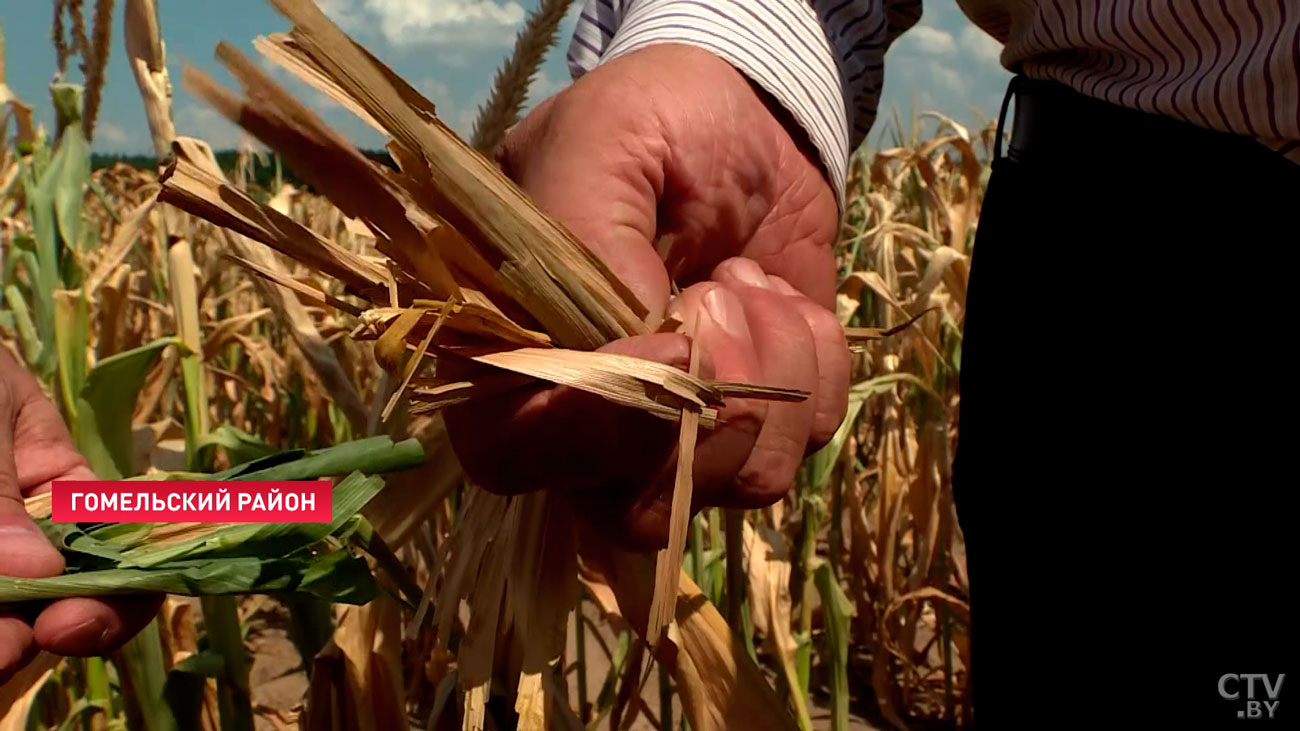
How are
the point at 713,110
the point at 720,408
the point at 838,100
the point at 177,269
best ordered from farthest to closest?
the point at 177,269
the point at 838,100
the point at 713,110
the point at 720,408

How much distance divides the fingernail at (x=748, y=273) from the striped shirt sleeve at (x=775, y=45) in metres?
0.13

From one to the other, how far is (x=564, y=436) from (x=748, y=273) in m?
0.17

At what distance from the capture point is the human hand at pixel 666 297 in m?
0.41

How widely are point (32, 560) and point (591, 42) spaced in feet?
1.76

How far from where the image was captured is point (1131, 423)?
0.56 meters

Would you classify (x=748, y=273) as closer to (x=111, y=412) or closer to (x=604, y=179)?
(x=604, y=179)

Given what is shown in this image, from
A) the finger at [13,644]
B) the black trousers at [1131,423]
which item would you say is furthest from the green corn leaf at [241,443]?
the black trousers at [1131,423]

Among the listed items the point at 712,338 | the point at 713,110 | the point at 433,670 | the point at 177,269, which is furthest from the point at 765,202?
the point at 177,269

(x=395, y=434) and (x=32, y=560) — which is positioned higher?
(x=395, y=434)

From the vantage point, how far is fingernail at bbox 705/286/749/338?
17.3 inches

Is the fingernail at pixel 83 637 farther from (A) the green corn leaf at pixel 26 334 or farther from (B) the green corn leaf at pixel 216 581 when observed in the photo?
(A) the green corn leaf at pixel 26 334

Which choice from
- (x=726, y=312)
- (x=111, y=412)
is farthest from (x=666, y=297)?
(x=111, y=412)

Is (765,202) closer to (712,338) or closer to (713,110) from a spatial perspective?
(713,110)

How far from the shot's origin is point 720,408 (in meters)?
0.41
